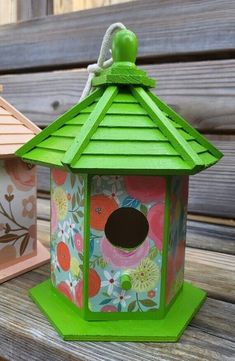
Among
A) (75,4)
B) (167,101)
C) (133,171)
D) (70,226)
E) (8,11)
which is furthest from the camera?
(8,11)

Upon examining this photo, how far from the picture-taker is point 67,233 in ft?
1.98

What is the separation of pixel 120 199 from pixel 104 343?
204mm

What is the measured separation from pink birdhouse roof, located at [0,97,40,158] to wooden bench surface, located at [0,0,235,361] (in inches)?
10.0

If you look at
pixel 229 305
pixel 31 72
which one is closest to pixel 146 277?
pixel 229 305

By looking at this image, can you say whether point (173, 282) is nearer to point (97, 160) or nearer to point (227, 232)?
point (97, 160)

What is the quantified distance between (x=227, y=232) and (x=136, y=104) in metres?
0.61

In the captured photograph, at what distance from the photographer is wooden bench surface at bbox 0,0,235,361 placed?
54 centimetres

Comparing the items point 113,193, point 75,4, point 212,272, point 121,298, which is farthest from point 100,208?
point 75,4

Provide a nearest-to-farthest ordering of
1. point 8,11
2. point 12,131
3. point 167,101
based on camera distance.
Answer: point 12,131 → point 167,101 → point 8,11

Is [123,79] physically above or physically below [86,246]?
above

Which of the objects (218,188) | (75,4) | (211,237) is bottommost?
(211,237)

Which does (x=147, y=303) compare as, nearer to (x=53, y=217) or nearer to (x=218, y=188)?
(x=53, y=217)

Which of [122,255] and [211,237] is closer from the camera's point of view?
[122,255]

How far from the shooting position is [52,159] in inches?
21.7
